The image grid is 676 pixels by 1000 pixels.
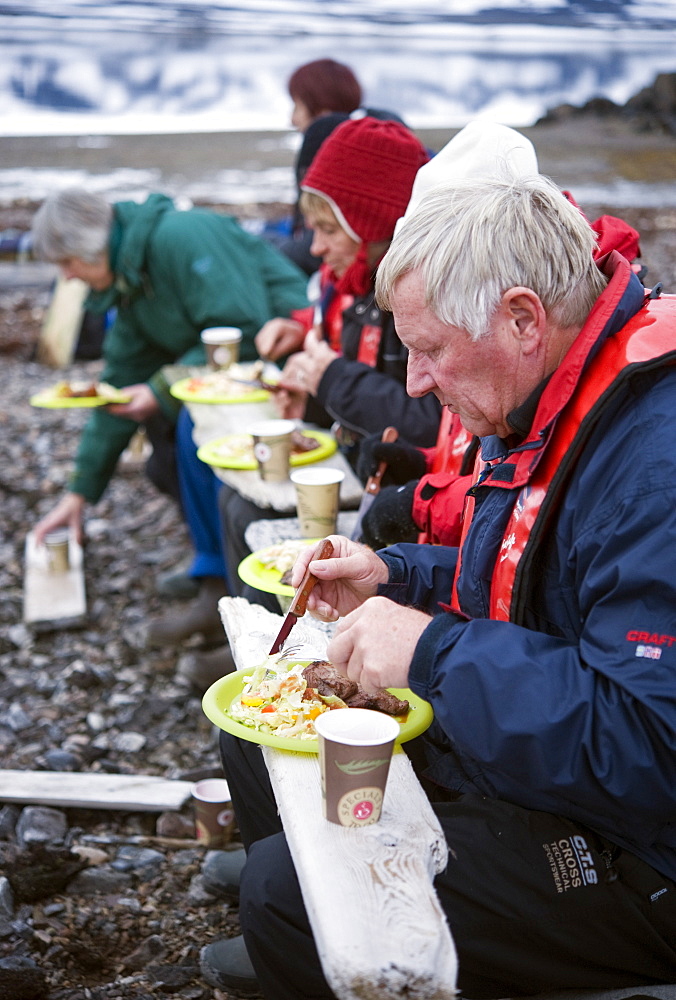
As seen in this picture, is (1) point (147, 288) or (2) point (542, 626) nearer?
(2) point (542, 626)

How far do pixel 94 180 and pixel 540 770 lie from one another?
18995 millimetres

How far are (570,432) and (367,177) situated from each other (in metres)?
2.31

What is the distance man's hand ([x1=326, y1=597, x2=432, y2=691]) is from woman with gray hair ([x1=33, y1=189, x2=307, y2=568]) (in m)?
3.44

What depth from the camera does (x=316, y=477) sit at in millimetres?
3205

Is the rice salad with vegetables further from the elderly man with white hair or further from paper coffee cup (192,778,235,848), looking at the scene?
paper coffee cup (192,778,235,848)

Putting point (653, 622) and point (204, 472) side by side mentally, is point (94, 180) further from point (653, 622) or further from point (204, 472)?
point (653, 622)

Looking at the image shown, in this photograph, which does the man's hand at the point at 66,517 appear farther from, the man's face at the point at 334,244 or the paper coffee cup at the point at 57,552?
the man's face at the point at 334,244

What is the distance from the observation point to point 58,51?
29.0m

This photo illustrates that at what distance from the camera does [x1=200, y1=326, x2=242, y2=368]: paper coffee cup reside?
492 cm

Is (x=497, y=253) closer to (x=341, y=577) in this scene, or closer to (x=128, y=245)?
(x=341, y=577)

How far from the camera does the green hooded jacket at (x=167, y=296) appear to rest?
513 centimetres

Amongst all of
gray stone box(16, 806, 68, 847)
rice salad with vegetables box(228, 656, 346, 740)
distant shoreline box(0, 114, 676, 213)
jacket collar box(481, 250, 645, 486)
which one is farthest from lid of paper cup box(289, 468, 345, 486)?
distant shoreline box(0, 114, 676, 213)

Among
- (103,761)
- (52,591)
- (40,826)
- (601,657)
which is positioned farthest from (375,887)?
(52,591)

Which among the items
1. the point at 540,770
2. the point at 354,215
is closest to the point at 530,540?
the point at 540,770
